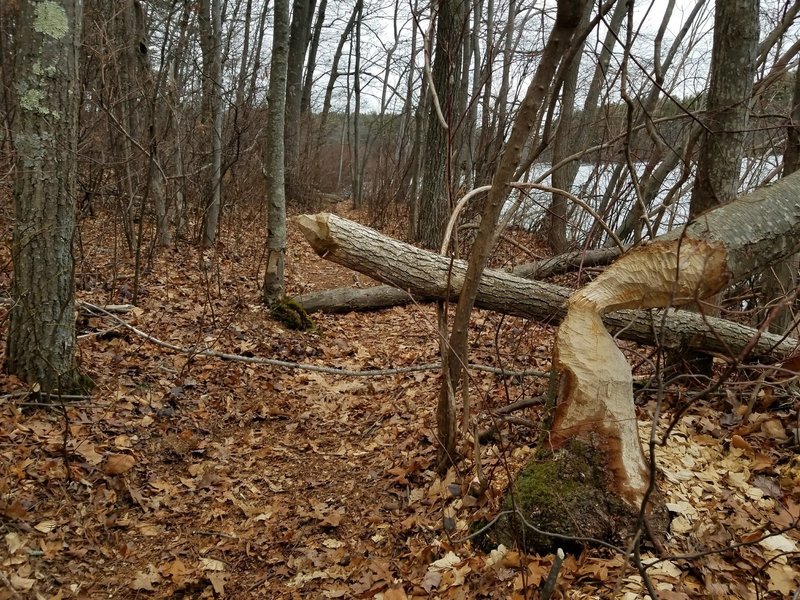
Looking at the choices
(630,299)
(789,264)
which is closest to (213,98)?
(630,299)

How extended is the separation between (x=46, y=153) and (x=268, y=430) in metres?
2.49

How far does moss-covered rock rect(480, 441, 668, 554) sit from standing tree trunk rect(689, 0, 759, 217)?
1.91 m

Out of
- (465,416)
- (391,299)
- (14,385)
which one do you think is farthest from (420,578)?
(391,299)

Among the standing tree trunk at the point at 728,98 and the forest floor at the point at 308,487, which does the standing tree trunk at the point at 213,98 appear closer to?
the forest floor at the point at 308,487

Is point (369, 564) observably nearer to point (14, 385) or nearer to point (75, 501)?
point (75, 501)

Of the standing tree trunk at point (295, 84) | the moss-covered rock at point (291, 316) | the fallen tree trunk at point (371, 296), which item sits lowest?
the moss-covered rock at point (291, 316)

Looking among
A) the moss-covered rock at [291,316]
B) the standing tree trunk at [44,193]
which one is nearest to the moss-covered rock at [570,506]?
the standing tree trunk at [44,193]

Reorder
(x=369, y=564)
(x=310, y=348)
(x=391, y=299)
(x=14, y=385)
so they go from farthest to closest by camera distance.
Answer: (x=391, y=299), (x=310, y=348), (x=14, y=385), (x=369, y=564)

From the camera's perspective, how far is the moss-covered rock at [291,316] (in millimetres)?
5797

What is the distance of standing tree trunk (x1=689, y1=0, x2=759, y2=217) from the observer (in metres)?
3.10

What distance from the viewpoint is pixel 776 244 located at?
239 cm

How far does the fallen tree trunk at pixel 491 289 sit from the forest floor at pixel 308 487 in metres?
0.41

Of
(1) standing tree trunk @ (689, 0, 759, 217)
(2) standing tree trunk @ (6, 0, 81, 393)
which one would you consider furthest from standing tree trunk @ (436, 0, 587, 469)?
(2) standing tree trunk @ (6, 0, 81, 393)

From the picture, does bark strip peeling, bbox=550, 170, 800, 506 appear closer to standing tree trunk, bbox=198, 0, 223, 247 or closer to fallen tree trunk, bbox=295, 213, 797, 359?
fallen tree trunk, bbox=295, 213, 797, 359
